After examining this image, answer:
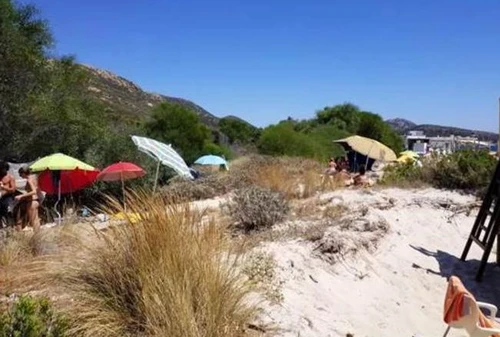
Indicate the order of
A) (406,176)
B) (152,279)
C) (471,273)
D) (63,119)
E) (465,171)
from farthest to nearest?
1. (63,119)
2. (406,176)
3. (465,171)
4. (471,273)
5. (152,279)

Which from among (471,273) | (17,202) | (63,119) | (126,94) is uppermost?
(126,94)

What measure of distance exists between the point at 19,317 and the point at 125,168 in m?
10.1

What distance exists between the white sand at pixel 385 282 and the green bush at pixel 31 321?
180 centimetres

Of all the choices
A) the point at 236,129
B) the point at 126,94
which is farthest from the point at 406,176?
the point at 126,94

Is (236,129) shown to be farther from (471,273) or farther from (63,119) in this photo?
(471,273)

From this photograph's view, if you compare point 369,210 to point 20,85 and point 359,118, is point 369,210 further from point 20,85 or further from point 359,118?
point 359,118

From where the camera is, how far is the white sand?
513 cm

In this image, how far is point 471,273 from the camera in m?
7.74

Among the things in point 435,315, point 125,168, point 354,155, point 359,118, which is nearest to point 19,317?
point 435,315

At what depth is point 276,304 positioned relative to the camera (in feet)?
15.8

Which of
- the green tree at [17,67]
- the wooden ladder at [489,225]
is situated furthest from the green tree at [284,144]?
the wooden ladder at [489,225]

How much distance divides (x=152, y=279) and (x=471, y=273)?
5883mm

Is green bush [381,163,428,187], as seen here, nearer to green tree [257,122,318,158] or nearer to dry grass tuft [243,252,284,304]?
dry grass tuft [243,252,284,304]

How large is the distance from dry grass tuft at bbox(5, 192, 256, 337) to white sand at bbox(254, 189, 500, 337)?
2.67 ft
